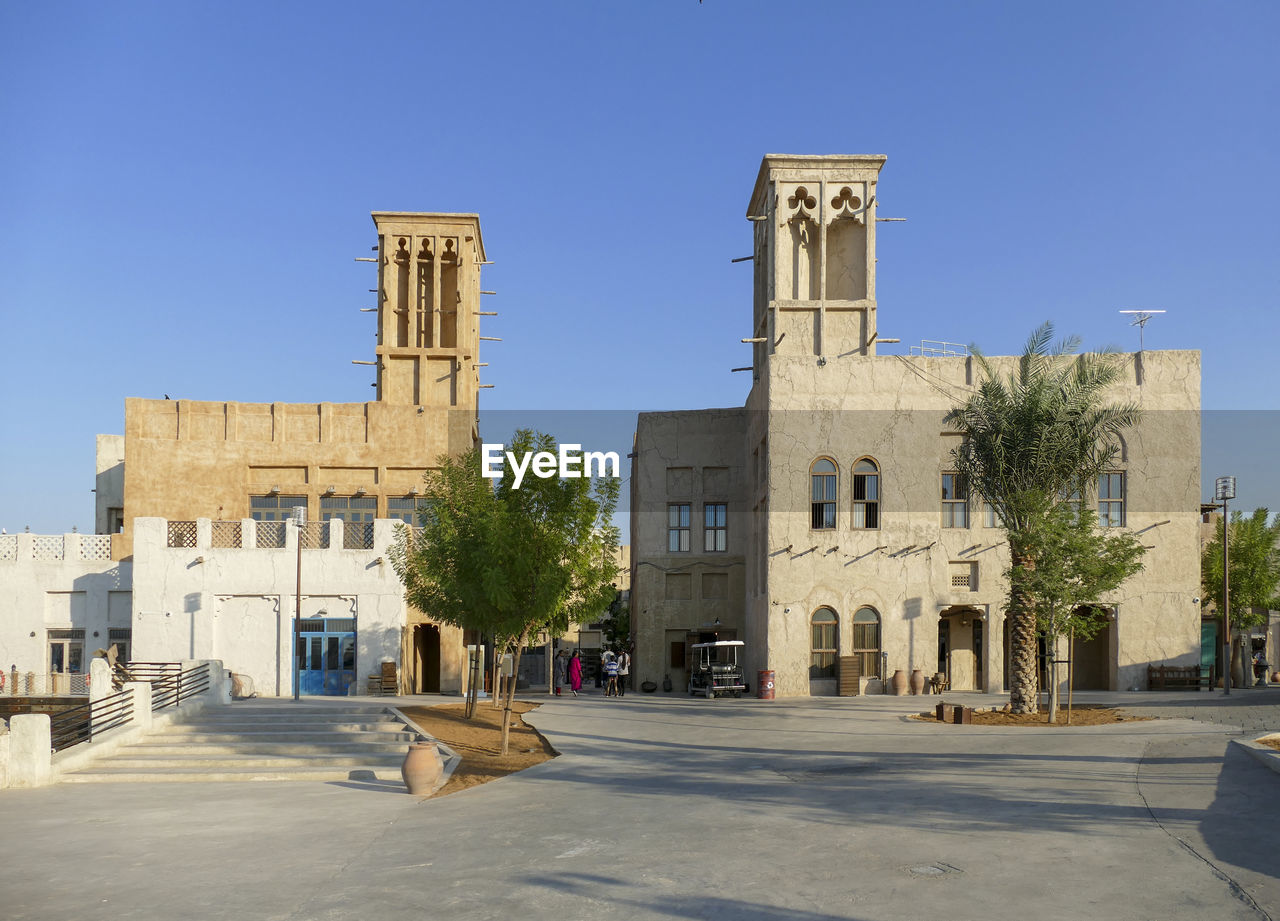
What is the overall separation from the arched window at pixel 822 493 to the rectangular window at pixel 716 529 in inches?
258

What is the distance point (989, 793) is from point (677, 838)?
183 inches

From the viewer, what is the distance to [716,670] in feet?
117

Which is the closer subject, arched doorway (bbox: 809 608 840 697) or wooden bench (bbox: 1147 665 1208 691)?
wooden bench (bbox: 1147 665 1208 691)

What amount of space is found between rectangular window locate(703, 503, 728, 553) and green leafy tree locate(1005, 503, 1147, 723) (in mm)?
16608

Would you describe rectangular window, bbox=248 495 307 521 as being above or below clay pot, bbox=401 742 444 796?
above

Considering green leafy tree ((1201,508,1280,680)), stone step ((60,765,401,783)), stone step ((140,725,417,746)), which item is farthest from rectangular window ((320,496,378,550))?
green leafy tree ((1201,508,1280,680))

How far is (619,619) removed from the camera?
67625 millimetres

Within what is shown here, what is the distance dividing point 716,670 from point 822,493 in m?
6.65

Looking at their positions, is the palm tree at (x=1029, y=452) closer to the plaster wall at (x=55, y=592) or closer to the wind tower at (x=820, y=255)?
the wind tower at (x=820, y=255)

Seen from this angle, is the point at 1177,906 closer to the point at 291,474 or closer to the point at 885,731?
the point at 885,731

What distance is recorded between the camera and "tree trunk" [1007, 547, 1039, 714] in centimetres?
2534

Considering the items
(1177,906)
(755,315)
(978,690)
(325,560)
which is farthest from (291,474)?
(1177,906)

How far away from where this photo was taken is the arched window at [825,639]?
3416 centimetres

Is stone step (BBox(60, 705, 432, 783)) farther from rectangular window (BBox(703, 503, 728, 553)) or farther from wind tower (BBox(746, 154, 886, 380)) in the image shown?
rectangular window (BBox(703, 503, 728, 553))
